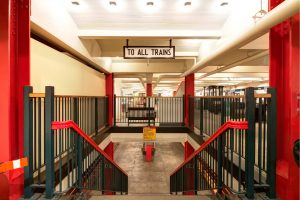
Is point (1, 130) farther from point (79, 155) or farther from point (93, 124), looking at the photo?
point (93, 124)

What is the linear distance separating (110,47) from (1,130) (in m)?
6.27

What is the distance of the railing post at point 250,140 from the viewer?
2.48 meters

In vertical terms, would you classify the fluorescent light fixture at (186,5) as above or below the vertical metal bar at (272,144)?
above

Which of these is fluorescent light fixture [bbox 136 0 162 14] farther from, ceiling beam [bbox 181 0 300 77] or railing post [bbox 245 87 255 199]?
railing post [bbox 245 87 255 199]

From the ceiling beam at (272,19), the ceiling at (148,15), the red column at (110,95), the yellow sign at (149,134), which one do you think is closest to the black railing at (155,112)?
the red column at (110,95)

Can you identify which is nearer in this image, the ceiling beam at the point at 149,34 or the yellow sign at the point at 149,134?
the ceiling beam at the point at 149,34

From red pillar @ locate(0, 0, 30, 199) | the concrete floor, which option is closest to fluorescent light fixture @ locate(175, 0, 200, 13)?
red pillar @ locate(0, 0, 30, 199)

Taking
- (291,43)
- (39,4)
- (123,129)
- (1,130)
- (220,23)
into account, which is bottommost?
(123,129)

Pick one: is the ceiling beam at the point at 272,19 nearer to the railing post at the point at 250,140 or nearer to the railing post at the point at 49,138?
the railing post at the point at 250,140

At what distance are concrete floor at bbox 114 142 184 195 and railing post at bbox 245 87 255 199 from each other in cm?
487

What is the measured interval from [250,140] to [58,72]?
388cm

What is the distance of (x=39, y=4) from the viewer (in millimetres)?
3387

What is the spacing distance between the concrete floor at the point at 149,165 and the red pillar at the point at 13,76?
505 centimetres

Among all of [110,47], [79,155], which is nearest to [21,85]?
[79,155]
